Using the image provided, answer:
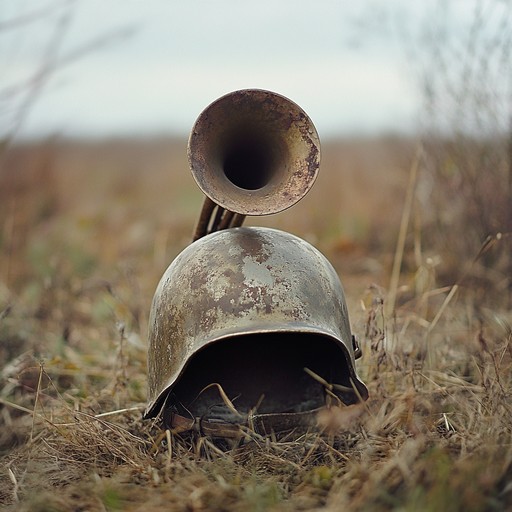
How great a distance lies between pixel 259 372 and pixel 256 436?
13.8 inches

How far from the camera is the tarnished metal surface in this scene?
8.38 feet

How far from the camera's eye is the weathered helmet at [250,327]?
2.47 metres

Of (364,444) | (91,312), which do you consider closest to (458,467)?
(364,444)

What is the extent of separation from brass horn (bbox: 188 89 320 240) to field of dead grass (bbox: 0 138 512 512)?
0.65m

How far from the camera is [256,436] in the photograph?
2627 millimetres

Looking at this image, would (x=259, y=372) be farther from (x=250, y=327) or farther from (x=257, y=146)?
(x=257, y=146)

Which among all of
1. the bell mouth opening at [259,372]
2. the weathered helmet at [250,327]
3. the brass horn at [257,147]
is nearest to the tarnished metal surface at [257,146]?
the brass horn at [257,147]

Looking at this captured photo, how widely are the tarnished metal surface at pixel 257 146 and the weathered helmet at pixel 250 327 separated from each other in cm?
17

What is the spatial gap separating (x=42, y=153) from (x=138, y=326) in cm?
467

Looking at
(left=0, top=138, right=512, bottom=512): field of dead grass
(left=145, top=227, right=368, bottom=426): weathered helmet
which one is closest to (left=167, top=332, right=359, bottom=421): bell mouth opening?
(left=145, top=227, right=368, bottom=426): weathered helmet

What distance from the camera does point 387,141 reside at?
26.3ft

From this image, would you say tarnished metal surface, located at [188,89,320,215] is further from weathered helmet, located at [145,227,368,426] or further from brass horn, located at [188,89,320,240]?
weathered helmet, located at [145,227,368,426]

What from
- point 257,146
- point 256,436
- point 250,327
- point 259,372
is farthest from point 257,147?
point 256,436

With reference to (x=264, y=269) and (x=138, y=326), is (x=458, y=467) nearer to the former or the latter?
(x=264, y=269)
